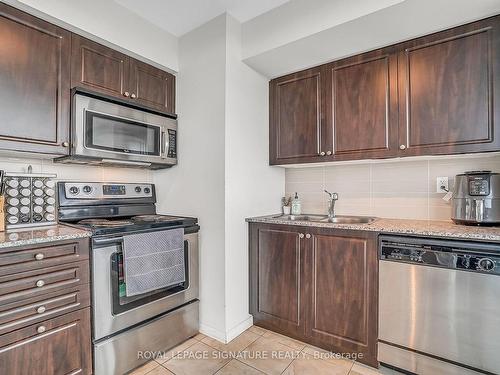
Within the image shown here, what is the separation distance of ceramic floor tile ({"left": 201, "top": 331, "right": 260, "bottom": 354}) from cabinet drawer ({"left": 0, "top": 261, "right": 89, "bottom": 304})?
3.24 feet

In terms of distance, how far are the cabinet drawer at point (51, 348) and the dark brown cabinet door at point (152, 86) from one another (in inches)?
59.5

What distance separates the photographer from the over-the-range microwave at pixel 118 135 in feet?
5.76

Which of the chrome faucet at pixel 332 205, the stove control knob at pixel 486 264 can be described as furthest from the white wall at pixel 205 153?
the stove control knob at pixel 486 264

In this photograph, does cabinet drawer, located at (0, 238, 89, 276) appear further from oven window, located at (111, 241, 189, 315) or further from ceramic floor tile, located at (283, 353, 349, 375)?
ceramic floor tile, located at (283, 353, 349, 375)

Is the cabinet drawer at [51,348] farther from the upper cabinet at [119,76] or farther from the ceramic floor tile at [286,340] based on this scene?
the upper cabinet at [119,76]

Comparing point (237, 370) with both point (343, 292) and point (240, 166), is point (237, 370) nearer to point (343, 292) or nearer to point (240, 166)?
point (343, 292)

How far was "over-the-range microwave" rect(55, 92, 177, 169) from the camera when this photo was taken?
1756 mm

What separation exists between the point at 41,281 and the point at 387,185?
2298 mm

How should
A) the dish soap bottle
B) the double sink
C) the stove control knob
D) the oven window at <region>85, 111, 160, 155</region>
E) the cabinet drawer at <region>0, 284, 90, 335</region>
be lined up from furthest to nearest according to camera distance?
1. the dish soap bottle
2. the double sink
3. the oven window at <region>85, 111, 160, 155</region>
4. the stove control knob
5. the cabinet drawer at <region>0, 284, 90, 335</region>

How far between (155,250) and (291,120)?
148 centimetres

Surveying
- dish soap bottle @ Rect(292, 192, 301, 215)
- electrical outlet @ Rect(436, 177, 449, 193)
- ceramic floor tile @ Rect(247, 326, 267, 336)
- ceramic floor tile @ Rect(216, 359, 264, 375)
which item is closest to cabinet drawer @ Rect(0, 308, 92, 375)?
ceramic floor tile @ Rect(216, 359, 264, 375)

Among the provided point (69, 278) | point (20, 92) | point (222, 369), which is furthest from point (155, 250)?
point (20, 92)

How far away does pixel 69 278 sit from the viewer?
4.70 ft

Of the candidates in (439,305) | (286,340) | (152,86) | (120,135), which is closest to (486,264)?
(439,305)
